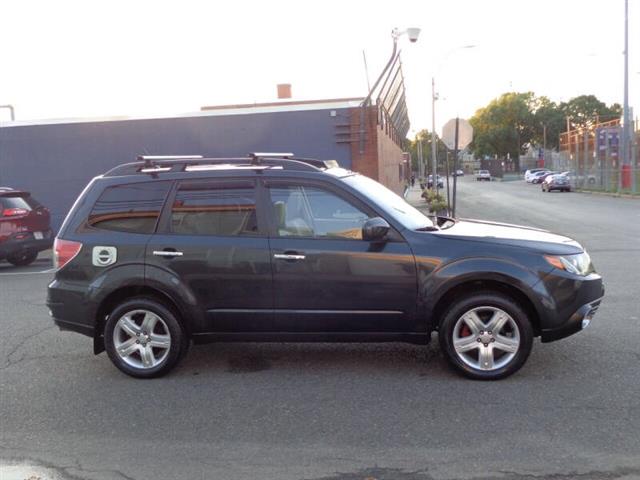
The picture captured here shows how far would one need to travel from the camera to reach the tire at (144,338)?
215 inches

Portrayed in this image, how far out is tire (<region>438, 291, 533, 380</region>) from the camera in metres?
5.12

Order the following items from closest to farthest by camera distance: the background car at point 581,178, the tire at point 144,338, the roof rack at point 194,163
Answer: the tire at point 144,338 → the roof rack at point 194,163 → the background car at point 581,178

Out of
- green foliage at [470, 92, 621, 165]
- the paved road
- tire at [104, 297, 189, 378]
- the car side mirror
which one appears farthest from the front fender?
green foliage at [470, 92, 621, 165]

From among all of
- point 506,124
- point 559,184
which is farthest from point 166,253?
point 506,124

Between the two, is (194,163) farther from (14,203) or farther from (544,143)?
(544,143)

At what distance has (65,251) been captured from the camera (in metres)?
5.58

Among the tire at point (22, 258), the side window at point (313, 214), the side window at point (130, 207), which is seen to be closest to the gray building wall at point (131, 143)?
the tire at point (22, 258)

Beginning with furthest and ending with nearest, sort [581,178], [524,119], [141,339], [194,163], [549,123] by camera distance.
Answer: [524,119] < [549,123] < [581,178] < [194,163] < [141,339]

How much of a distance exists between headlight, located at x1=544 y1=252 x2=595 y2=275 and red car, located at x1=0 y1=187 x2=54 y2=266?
36.3 ft

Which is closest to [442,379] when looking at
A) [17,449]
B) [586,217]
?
[17,449]

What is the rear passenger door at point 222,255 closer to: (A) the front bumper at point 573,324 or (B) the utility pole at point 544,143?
(A) the front bumper at point 573,324

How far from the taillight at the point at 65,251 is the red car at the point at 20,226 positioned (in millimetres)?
8124

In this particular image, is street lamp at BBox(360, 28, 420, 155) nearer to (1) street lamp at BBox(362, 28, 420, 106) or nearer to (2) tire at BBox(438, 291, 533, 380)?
(1) street lamp at BBox(362, 28, 420, 106)

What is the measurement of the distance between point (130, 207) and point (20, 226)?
27.9 ft
